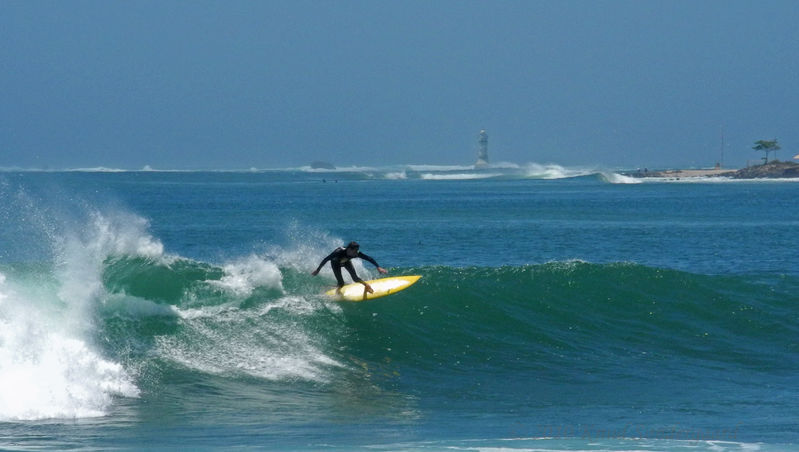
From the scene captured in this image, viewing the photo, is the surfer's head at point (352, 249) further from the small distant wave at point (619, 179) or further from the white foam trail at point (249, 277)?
the small distant wave at point (619, 179)

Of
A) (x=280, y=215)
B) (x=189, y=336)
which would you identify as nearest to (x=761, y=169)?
(x=280, y=215)

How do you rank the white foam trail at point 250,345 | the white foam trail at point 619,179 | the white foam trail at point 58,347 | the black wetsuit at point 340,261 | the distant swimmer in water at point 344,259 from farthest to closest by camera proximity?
the white foam trail at point 619,179
the black wetsuit at point 340,261
the distant swimmer in water at point 344,259
the white foam trail at point 250,345
the white foam trail at point 58,347

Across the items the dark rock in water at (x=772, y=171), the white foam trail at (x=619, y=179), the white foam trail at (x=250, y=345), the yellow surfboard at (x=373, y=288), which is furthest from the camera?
the white foam trail at (x=619, y=179)

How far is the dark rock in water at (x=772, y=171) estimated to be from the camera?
127688mm

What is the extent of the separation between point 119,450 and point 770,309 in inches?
584

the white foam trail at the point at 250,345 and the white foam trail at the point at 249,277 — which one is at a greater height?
the white foam trail at the point at 249,277

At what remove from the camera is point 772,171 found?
129625mm

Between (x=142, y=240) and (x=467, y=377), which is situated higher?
(x=142, y=240)

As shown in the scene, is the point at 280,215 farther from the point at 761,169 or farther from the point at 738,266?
the point at 761,169

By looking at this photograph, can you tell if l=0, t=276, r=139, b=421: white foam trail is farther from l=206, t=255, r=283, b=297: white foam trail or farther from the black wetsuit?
the black wetsuit

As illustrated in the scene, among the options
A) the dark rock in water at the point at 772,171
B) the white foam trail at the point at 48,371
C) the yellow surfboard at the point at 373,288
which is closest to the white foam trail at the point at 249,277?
the yellow surfboard at the point at 373,288

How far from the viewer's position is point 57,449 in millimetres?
10984

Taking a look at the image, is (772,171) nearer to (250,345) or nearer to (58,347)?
(250,345)

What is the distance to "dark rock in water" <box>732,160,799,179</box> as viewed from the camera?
419ft
